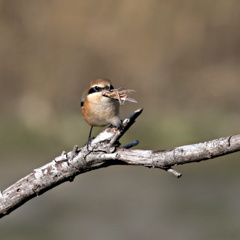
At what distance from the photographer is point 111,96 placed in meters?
3.84

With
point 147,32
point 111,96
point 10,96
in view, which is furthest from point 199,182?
point 111,96

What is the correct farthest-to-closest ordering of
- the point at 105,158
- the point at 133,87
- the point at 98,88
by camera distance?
the point at 133,87
the point at 98,88
the point at 105,158

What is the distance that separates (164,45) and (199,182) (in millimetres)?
1919

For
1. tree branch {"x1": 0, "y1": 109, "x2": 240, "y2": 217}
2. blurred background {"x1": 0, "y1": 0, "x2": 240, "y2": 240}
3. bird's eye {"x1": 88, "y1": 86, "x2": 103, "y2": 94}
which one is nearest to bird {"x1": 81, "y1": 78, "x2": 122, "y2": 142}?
bird's eye {"x1": 88, "y1": 86, "x2": 103, "y2": 94}

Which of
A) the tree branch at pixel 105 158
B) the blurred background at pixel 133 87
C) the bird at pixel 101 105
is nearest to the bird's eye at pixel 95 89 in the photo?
the bird at pixel 101 105

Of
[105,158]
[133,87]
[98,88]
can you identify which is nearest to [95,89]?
[98,88]

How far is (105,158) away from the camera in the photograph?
3346mm

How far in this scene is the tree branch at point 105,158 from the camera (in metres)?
2.99

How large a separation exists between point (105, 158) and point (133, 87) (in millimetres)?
5985

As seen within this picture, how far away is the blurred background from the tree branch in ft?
16.1

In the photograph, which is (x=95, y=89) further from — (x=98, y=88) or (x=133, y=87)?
(x=133, y=87)

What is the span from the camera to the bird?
3945 mm

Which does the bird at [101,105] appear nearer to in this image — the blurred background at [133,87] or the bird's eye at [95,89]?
the bird's eye at [95,89]

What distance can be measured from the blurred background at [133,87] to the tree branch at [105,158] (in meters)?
4.89
